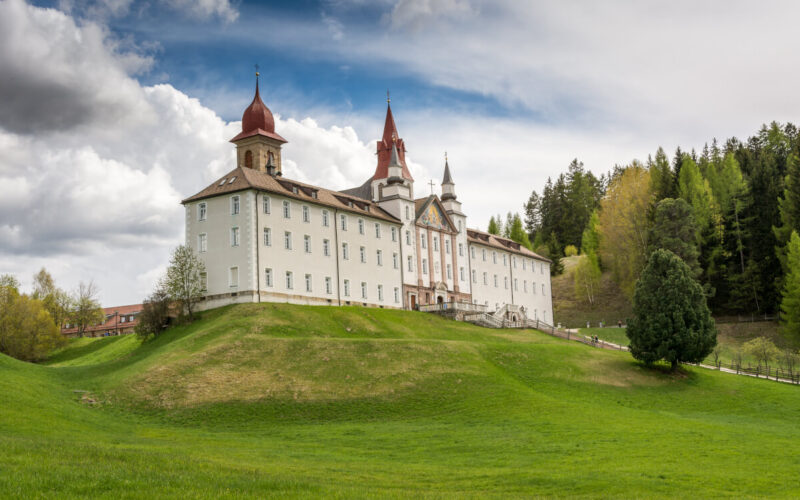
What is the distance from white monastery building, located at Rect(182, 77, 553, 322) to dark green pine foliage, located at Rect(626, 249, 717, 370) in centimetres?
2490

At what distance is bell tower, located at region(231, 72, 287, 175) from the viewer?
70188 mm

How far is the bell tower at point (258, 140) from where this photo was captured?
70.2 metres

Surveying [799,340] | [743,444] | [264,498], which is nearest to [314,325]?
[743,444]

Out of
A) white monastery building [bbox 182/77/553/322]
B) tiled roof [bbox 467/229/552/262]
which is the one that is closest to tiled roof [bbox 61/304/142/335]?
white monastery building [bbox 182/77/553/322]

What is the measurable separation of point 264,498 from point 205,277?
45.1m

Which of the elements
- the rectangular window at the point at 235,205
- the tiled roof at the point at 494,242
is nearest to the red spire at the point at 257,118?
the rectangular window at the point at 235,205

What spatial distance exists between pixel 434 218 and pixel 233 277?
28107mm

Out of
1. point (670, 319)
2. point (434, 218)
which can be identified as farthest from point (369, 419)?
point (434, 218)

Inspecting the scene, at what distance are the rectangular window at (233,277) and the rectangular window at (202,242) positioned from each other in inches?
145

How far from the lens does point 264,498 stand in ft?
47.6

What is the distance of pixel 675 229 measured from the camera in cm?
8494

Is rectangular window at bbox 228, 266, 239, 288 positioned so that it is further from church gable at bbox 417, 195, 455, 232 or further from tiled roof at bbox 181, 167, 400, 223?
church gable at bbox 417, 195, 455, 232

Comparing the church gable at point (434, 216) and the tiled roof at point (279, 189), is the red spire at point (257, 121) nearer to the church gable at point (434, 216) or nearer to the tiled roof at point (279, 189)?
the tiled roof at point (279, 189)

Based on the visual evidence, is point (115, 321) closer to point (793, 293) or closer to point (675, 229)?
point (675, 229)
